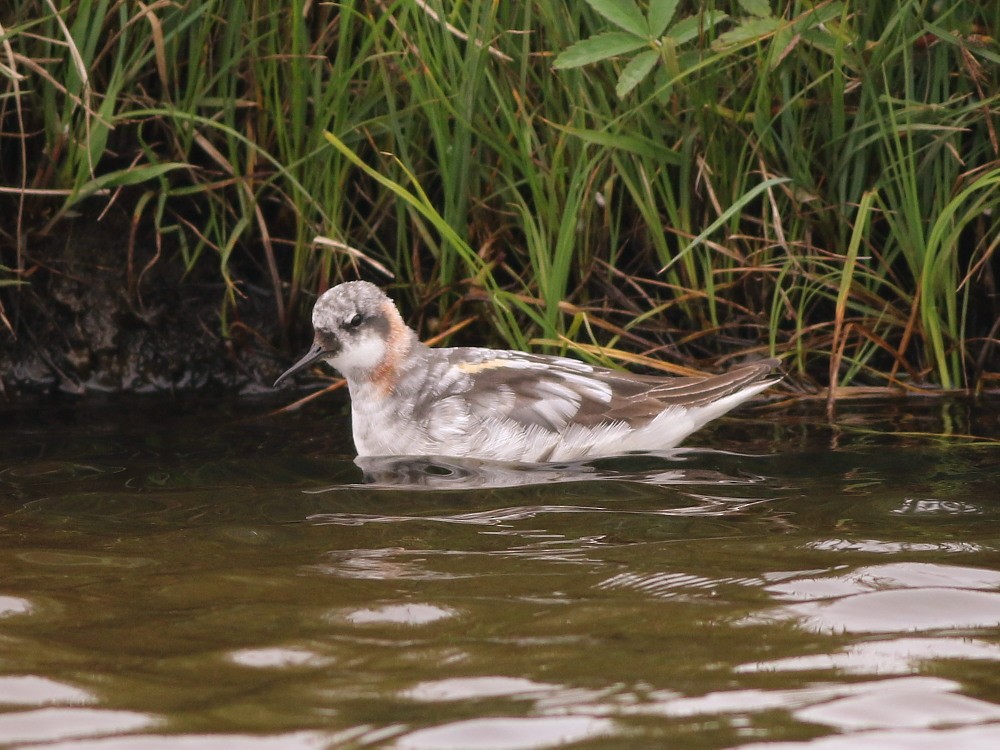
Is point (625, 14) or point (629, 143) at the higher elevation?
point (625, 14)

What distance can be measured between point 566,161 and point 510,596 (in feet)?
9.88

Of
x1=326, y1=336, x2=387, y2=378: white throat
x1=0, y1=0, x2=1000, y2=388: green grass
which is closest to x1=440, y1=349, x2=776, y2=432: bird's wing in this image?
x1=0, y1=0, x2=1000, y2=388: green grass

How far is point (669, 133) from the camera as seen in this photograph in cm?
576

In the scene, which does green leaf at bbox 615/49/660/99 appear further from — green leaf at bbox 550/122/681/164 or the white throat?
the white throat

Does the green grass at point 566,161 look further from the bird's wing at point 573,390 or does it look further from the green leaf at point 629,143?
the bird's wing at point 573,390

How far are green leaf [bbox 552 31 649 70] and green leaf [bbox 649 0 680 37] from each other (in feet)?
0.17

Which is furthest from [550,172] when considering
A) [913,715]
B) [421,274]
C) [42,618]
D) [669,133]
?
[913,715]

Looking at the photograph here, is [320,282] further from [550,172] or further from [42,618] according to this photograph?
[42,618]

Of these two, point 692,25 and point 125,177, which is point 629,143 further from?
point 125,177

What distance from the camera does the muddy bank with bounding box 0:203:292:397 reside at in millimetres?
6219

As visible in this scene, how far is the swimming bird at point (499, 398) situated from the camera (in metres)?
5.21

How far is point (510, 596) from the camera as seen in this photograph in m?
3.26

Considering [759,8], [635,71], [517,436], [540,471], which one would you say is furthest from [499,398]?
[759,8]

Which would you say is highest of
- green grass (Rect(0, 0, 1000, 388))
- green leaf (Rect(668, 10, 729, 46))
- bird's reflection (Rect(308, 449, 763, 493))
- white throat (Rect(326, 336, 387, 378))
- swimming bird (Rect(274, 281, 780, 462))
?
green leaf (Rect(668, 10, 729, 46))
